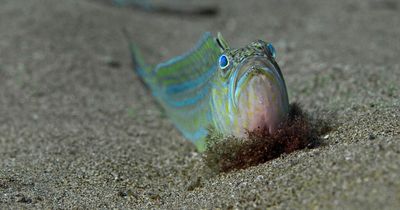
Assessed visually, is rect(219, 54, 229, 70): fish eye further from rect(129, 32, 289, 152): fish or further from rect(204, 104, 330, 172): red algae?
rect(204, 104, 330, 172): red algae

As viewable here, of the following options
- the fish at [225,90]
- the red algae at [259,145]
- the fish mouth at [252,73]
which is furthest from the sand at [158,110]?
the fish mouth at [252,73]

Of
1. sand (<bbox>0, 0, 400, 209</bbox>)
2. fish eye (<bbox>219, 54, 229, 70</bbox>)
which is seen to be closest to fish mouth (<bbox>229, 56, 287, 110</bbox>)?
fish eye (<bbox>219, 54, 229, 70</bbox>)

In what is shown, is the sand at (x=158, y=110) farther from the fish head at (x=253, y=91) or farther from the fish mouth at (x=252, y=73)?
the fish mouth at (x=252, y=73)

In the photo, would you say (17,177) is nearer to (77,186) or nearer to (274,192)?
(77,186)

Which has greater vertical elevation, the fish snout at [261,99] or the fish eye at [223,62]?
the fish eye at [223,62]

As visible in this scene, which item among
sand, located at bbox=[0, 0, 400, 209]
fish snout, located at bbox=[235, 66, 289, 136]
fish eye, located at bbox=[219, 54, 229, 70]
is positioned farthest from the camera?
fish eye, located at bbox=[219, 54, 229, 70]

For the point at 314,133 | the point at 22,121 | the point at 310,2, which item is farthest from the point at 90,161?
the point at 310,2
